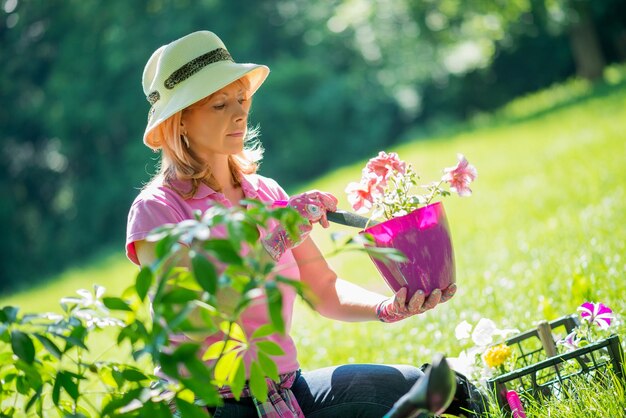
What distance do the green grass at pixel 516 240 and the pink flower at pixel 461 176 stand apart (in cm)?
66

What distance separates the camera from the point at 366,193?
236 centimetres

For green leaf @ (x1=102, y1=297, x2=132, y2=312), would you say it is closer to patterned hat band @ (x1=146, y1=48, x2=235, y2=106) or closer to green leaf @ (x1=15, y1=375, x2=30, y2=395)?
green leaf @ (x1=15, y1=375, x2=30, y2=395)

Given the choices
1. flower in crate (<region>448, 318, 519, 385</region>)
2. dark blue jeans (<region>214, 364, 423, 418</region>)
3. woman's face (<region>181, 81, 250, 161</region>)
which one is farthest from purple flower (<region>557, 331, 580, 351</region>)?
woman's face (<region>181, 81, 250, 161</region>)

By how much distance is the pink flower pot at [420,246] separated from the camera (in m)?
2.23

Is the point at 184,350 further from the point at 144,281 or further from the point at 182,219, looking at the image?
the point at 182,219

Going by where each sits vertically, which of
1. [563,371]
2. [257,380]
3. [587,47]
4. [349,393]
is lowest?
[587,47]

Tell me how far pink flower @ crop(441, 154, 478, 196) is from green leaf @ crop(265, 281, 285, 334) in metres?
1.05

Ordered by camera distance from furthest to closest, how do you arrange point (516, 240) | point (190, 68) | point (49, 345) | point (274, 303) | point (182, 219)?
point (516, 240)
point (190, 68)
point (182, 219)
point (49, 345)
point (274, 303)

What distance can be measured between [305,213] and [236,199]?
22.3 inches

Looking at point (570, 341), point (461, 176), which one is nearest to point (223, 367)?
point (461, 176)

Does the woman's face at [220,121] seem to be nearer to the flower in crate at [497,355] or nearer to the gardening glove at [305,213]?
the gardening glove at [305,213]

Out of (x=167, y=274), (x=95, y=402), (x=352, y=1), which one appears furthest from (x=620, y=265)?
(x=352, y=1)

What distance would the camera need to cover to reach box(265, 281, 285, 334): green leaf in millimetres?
1399

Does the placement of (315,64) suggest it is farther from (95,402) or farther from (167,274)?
(167,274)
